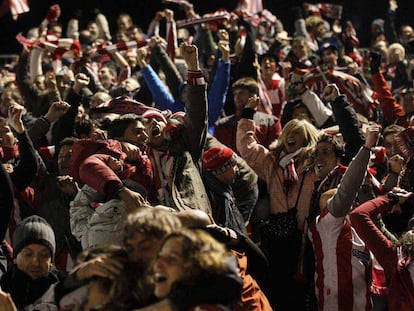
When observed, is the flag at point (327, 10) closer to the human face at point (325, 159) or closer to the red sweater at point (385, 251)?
the human face at point (325, 159)

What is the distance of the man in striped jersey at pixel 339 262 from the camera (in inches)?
256

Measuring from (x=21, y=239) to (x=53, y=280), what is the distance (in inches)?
11.4

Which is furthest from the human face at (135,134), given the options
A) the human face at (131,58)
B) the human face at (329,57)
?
the human face at (131,58)

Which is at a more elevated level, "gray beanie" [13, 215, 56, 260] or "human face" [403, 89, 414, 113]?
"gray beanie" [13, 215, 56, 260]

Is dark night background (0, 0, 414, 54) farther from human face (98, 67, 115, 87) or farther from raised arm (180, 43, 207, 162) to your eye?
raised arm (180, 43, 207, 162)

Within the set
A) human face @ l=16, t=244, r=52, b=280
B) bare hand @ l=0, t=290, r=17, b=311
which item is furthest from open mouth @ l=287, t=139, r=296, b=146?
bare hand @ l=0, t=290, r=17, b=311

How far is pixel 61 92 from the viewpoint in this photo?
35.8 feet

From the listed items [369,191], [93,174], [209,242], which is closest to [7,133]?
A: [93,174]

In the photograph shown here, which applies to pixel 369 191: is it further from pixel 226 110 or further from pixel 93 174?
pixel 226 110

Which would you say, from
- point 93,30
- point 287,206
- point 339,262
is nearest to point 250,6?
point 93,30

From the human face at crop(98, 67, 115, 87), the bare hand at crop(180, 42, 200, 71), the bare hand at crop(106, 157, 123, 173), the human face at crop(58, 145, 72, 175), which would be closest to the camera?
the bare hand at crop(106, 157, 123, 173)

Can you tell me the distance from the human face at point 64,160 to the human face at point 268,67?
3.67 m

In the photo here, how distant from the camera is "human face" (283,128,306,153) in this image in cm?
742

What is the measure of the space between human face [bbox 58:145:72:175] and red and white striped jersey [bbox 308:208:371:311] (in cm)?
197
